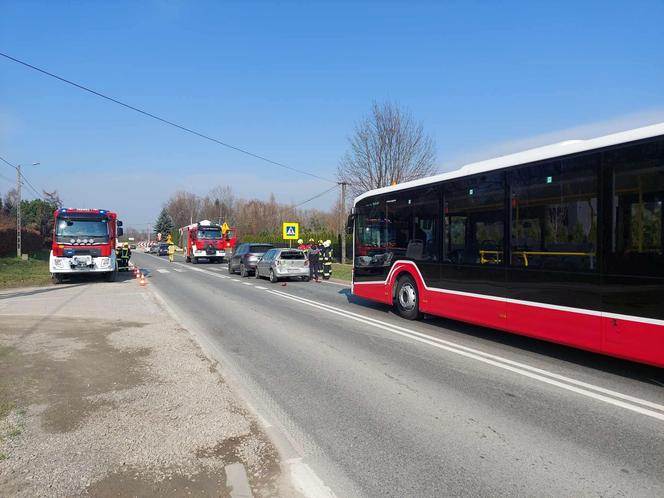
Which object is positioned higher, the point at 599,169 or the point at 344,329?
the point at 599,169

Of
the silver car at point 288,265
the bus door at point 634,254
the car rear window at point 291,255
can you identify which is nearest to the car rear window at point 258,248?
the silver car at point 288,265

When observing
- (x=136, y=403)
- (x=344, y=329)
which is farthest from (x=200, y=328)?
(x=136, y=403)

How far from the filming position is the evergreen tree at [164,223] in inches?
4085

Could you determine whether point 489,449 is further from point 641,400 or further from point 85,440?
point 85,440

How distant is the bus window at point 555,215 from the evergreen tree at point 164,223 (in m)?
102

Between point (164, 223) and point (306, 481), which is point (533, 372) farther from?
point (164, 223)

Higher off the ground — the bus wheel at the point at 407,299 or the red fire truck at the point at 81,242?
the red fire truck at the point at 81,242

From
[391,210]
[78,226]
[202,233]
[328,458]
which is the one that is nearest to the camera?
[328,458]

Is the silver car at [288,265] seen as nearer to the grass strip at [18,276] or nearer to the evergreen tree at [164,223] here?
the grass strip at [18,276]

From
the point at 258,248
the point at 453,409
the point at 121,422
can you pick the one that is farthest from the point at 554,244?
the point at 258,248

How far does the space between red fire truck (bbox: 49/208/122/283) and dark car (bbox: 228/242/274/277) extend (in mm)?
6283

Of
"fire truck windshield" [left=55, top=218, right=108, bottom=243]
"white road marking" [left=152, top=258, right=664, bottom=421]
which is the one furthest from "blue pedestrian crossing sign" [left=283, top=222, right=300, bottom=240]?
"white road marking" [left=152, top=258, right=664, bottom=421]

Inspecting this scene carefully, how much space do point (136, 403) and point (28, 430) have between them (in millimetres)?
1001

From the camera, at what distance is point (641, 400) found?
5102 mm
